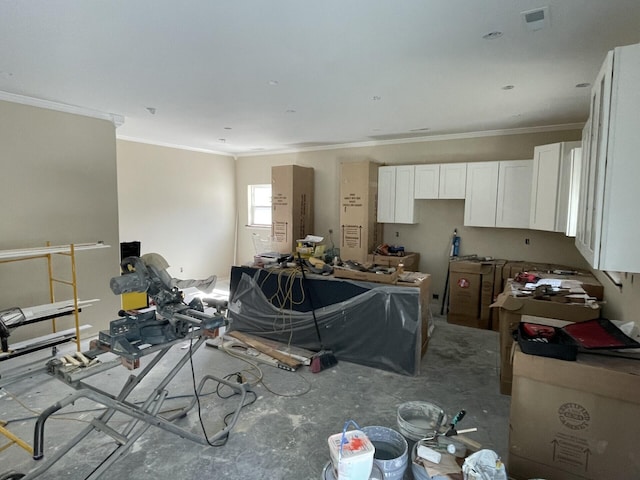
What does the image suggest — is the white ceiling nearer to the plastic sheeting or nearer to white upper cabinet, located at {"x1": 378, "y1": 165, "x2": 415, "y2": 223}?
white upper cabinet, located at {"x1": 378, "y1": 165, "x2": 415, "y2": 223}

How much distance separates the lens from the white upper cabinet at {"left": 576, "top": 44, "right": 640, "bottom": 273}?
4.46ft

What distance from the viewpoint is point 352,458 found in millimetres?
1577

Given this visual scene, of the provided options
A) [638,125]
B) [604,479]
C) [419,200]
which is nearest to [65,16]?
[638,125]

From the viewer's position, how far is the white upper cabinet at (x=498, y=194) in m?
4.47

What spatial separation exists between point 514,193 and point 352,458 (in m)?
4.11

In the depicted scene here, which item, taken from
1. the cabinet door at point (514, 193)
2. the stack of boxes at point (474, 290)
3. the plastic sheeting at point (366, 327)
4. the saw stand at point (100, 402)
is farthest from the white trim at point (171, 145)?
the cabinet door at point (514, 193)

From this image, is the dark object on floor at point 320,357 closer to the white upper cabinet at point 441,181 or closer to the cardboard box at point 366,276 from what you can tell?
the cardboard box at point 366,276

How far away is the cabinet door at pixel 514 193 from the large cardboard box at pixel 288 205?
3.08 metres

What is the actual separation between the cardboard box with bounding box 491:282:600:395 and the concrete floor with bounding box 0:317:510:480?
27 cm

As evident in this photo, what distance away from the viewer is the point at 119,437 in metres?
1.76

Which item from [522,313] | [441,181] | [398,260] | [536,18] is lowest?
[522,313]

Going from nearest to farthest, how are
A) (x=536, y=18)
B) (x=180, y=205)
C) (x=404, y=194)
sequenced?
(x=536, y=18) → (x=404, y=194) → (x=180, y=205)

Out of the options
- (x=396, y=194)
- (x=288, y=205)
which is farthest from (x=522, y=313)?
(x=288, y=205)

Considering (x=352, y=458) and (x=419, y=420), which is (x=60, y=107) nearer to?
(x=352, y=458)
